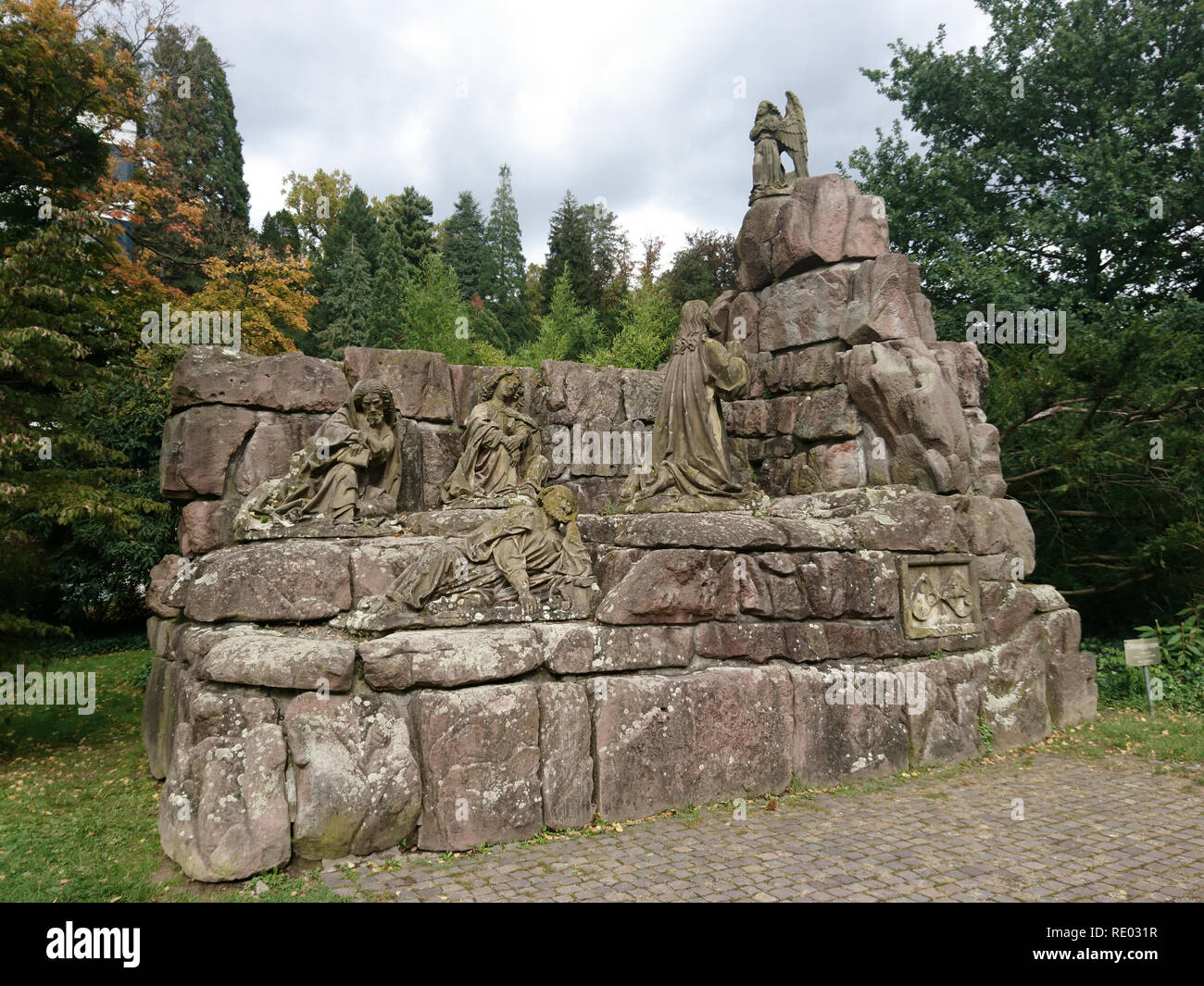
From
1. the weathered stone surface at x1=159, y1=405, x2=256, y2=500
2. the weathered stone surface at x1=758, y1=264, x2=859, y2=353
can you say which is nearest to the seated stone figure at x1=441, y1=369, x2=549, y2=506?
the weathered stone surface at x1=159, y1=405, x2=256, y2=500

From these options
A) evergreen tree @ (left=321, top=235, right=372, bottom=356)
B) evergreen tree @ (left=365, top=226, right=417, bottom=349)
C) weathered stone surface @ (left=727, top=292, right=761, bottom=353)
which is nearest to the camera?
weathered stone surface @ (left=727, top=292, right=761, bottom=353)

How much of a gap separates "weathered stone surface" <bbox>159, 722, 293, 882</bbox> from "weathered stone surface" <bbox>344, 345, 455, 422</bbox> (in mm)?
4222

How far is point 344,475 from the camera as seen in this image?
7414mm

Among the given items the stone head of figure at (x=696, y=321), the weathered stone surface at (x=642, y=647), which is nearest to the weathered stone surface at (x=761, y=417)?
the stone head of figure at (x=696, y=321)

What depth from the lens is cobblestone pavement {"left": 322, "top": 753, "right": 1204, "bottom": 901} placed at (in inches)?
189

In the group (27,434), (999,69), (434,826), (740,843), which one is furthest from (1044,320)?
(27,434)

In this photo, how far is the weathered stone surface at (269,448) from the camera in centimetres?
791

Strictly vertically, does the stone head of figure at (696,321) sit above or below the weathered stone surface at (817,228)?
below

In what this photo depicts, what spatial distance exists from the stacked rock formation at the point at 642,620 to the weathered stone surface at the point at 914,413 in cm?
3

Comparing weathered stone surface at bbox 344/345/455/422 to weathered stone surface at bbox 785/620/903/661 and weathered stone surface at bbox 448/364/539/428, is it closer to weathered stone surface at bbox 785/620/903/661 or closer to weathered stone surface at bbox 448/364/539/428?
weathered stone surface at bbox 448/364/539/428

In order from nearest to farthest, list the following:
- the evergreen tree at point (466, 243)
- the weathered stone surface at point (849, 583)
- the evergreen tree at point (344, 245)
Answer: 1. the weathered stone surface at point (849, 583)
2. the evergreen tree at point (344, 245)
3. the evergreen tree at point (466, 243)

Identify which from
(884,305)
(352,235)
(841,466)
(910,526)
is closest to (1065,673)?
(910,526)

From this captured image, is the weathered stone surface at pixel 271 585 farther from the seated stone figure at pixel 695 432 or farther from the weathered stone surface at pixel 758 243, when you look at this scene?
the weathered stone surface at pixel 758 243

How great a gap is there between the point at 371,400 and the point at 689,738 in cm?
417
